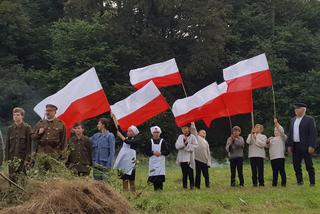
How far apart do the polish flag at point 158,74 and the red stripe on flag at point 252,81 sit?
1412mm

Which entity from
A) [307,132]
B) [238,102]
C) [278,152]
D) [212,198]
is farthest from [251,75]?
[212,198]

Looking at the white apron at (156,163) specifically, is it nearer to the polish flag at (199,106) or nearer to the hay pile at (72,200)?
the polish flag at (199,106)

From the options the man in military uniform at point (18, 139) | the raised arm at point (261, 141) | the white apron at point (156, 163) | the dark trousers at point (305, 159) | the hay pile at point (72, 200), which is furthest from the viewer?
the raised arm at point (261, 141)

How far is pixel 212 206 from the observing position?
9.57 m

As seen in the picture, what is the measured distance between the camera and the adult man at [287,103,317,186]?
474 inches

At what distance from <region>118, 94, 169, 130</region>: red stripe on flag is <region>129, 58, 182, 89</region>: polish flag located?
120 centimetres

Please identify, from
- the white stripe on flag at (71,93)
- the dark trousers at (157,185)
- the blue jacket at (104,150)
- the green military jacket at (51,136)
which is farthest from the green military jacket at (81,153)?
the dark trousers at (157,185)

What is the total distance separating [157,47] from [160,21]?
188 centimetres

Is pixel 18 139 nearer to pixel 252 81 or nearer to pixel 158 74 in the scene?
pixel 158 74

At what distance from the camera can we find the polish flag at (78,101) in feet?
38.2

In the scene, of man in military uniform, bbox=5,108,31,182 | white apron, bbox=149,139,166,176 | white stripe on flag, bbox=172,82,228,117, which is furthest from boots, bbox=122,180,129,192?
Result: white stripe on flag, bbox=172,82,228,117

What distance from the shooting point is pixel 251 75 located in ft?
44.2

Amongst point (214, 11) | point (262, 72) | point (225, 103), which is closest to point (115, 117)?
point (225, 103)

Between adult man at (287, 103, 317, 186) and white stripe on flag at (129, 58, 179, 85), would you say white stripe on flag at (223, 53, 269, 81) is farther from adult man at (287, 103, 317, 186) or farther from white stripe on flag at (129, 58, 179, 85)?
adult man at (287, 103, 317, 186)
